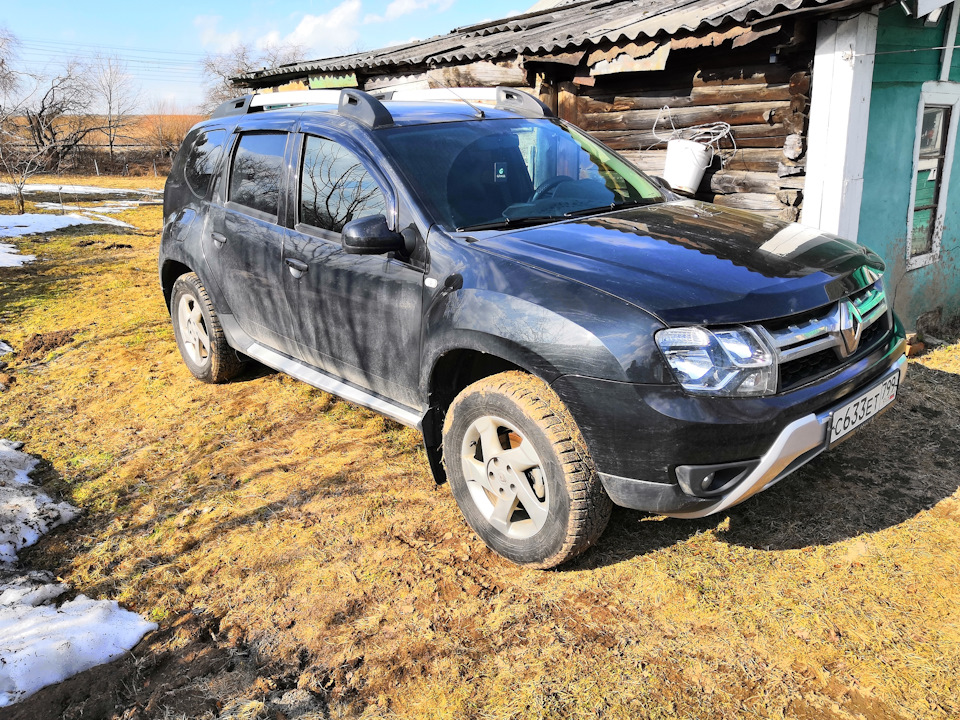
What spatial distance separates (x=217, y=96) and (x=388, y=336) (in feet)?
160

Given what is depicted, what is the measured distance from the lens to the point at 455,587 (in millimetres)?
2916

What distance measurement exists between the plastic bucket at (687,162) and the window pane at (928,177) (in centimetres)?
204

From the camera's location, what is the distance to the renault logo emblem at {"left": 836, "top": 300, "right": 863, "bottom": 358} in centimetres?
275

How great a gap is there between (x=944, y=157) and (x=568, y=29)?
4224 mm

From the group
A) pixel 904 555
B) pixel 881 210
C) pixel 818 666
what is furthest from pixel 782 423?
pixel 881 210

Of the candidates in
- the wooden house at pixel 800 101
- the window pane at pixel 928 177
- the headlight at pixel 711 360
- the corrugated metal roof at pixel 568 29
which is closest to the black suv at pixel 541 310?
the headlight at pixel 711 360

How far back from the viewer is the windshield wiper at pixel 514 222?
10.5 feet

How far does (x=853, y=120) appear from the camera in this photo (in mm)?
5527

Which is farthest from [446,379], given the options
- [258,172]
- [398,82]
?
[398,82]

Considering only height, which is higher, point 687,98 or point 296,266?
point 687,98

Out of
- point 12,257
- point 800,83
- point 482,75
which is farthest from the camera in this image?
point 12,257

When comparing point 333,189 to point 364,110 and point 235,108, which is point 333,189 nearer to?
point 364,110

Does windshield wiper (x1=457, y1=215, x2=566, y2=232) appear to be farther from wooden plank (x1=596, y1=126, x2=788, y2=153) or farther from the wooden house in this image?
wooden plank (x1=596, y1=126, x2=788, y2=153)

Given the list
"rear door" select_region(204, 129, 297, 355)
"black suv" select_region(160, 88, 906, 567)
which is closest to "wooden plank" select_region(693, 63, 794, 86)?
"black suv" select_region(160, 88, 906, 567)
